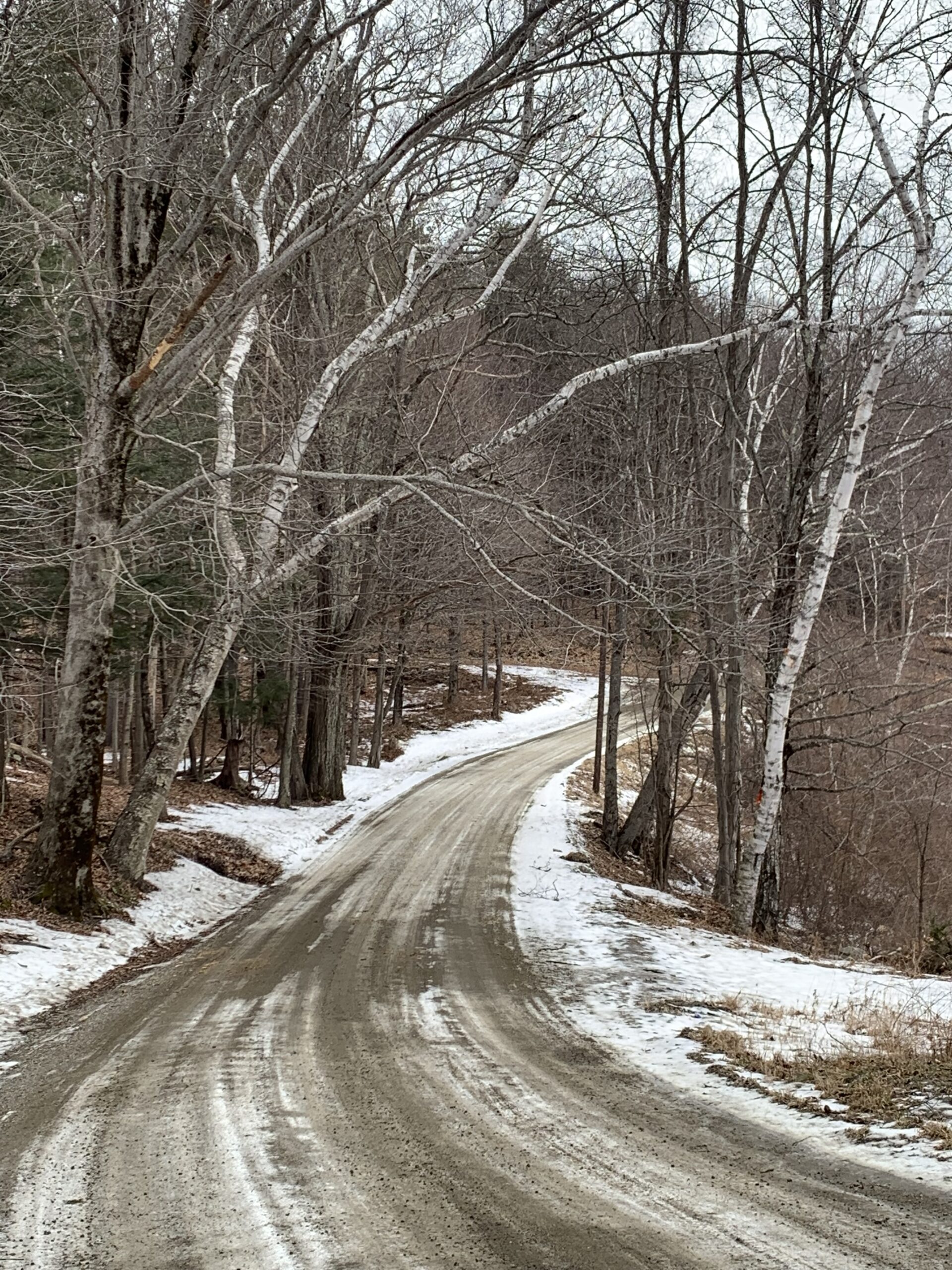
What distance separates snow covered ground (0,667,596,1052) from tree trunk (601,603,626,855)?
502cm

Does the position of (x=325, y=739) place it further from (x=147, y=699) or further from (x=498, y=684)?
(x=498, y=684)

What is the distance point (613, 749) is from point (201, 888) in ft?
28.2

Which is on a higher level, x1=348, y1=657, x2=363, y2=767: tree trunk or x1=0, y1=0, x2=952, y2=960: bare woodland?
x1=0, y1=0, x2=952, y2=960: bare woodland

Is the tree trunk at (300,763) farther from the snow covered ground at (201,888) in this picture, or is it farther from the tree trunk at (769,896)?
the tree trunk at (769,896)

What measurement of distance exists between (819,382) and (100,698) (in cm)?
954

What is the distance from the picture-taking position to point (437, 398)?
19266 millimetres

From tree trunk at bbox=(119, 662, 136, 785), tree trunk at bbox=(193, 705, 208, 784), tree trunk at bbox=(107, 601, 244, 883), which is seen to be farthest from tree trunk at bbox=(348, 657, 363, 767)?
tree trunk at bbox=(107, 601, 244, 883)

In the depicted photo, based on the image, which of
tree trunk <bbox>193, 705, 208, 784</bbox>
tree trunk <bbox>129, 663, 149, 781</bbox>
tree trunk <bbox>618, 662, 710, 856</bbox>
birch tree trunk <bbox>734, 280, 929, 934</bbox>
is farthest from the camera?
tree trunk <bbox>193, 705, 208, 784</bbox>

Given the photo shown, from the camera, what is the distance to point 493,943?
364 inches

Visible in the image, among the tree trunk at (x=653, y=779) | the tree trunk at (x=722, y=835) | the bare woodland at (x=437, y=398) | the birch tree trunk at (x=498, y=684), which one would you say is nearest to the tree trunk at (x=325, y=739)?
the bare woodland at (x=437, y=398)

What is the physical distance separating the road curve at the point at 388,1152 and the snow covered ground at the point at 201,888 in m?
0.55

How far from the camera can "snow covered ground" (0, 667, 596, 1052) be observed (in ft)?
24.4

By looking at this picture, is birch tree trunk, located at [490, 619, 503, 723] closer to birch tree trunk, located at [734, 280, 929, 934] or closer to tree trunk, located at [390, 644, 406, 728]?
tree trunk, located at [390, 644, 406, 728]

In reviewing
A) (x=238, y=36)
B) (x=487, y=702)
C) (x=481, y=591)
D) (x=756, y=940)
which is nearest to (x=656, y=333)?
(x=481, y=591)
